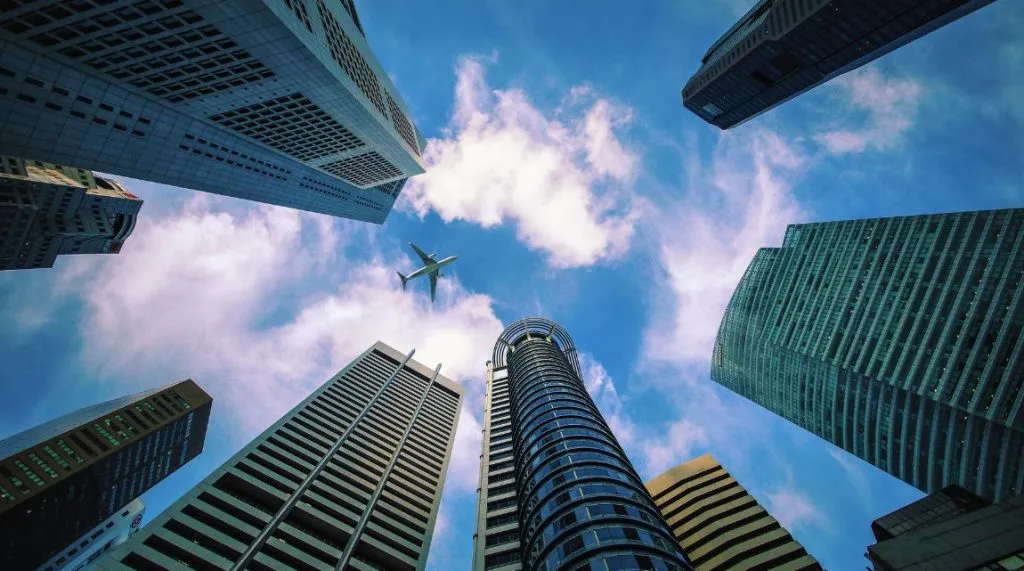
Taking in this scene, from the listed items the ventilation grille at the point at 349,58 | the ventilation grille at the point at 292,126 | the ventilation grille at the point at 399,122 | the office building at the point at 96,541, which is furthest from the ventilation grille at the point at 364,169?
the office building at the point at 96,541

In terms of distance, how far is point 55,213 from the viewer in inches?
4218

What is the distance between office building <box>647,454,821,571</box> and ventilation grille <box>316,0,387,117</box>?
72.0m

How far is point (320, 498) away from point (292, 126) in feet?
168

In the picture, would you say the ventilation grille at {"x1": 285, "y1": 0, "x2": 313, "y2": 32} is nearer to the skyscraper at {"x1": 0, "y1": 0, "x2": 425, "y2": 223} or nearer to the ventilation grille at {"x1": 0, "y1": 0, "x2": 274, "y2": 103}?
the skyscraper at {"x1": 0, "y1": 0, "x2": 425, "y2": 223}

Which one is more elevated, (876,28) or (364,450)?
(876,28)

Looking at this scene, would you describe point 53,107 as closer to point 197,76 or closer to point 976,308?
point 197,76

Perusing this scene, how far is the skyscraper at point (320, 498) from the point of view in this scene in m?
46.1

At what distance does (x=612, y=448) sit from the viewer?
54938mm

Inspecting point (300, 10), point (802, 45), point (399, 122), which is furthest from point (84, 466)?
point (802, 45)

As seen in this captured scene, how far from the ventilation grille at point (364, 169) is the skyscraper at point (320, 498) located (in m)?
43.0

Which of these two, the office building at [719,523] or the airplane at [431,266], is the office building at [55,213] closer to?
the airplane at [431,266]

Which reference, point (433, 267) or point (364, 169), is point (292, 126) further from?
point (433, 267)

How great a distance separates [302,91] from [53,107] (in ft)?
74.3

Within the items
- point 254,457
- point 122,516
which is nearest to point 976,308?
point 254,457
